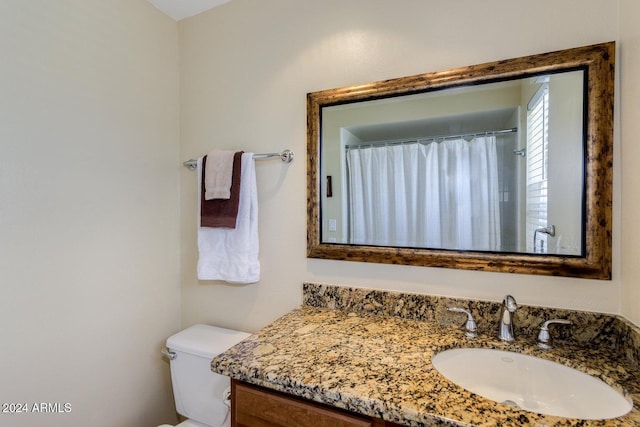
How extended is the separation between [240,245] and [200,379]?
64 centimetres

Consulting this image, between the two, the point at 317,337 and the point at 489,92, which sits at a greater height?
the point at 489,92

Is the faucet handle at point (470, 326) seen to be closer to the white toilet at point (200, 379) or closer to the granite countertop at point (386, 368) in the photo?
the granite countertop at point (386, 368)

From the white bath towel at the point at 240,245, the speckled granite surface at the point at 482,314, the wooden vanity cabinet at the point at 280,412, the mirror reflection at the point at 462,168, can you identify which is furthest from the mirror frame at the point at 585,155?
the wooden vanity cabinet at the point at 280,412

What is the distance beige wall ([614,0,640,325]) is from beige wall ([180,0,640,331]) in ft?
0.06

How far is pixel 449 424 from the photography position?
0.60 meters

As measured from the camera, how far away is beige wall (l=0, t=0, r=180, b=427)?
105cm

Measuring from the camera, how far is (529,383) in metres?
0.91

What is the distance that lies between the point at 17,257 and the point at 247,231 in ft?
2.67

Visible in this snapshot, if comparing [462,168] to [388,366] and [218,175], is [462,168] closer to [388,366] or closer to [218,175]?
[388,366]

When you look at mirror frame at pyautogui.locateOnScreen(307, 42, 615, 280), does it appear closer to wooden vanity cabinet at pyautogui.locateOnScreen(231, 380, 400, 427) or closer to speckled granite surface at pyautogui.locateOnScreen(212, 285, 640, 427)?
speckled granite surface at pyautogui.locateOnScreen(212, 285, 640, 427)

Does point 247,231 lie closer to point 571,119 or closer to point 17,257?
point 17,257

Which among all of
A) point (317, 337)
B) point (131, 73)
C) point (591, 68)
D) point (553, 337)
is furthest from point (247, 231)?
point (591, 68)

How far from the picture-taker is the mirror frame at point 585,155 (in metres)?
0.92

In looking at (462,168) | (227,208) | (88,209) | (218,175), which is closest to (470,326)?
(462,168)
